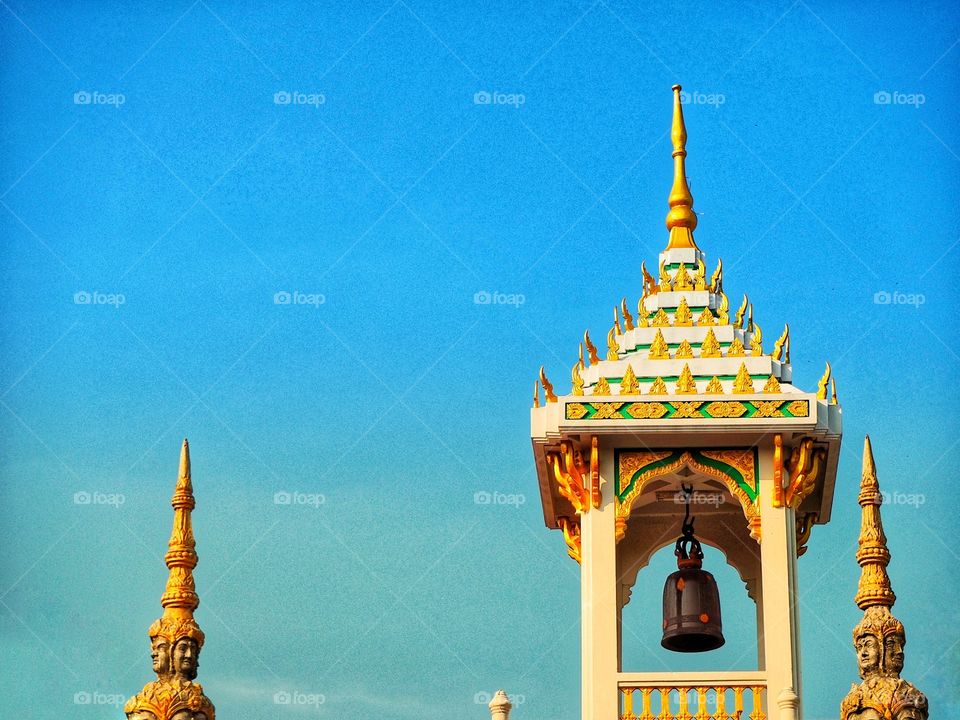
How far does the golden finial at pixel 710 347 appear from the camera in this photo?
4478cm

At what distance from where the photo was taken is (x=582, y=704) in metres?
42.8

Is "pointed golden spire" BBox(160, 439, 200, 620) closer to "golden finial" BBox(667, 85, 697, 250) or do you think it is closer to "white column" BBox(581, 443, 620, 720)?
"white column" BBox(581, 443, 620, 720)

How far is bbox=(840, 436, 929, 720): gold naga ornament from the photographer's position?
40.5 meters

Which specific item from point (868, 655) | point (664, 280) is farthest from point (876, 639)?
point (664, 280)

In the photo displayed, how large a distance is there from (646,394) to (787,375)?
2.21 m

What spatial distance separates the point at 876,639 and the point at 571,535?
242 inches

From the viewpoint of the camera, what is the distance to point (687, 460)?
44.2m

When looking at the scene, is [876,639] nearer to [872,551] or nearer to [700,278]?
[872,551]

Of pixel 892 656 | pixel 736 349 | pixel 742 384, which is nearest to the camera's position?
pixel 892 656

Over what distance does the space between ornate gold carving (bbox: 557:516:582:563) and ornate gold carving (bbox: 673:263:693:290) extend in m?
3.67

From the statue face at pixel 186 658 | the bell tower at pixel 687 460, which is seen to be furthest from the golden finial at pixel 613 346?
the statue face at pixel 186 658

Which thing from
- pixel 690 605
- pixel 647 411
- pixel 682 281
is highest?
pixel 682 281

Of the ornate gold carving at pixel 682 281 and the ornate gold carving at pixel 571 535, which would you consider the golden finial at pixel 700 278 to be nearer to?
the ornate gold carving at pixel 682 281

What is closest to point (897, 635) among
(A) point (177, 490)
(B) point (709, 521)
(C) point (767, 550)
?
(C) point (767, 550)
